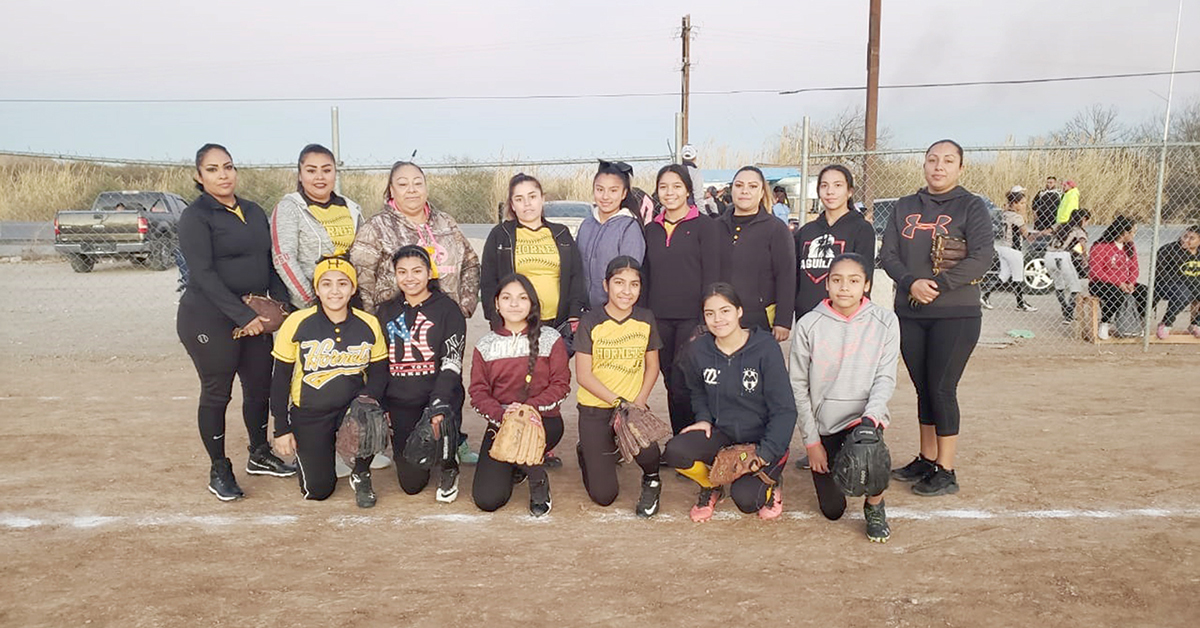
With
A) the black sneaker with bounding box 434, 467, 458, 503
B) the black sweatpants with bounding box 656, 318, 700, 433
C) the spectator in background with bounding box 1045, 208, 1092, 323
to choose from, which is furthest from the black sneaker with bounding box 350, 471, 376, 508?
the spectator in background with bounding box 1045, 208, 1092, 323

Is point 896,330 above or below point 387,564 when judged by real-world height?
above

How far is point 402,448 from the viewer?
4570 millimetres

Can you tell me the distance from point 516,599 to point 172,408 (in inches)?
173

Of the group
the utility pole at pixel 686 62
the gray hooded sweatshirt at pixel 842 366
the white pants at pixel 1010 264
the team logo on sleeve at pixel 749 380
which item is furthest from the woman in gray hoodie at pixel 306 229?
the utility pole at pixel 686 62

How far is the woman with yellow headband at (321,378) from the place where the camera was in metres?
4.37

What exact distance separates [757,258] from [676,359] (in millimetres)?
774

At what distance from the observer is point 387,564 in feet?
11.8

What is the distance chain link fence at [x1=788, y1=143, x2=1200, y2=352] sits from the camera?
9.35 meters

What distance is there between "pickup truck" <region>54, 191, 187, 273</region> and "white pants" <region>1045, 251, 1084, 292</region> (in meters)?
14.8

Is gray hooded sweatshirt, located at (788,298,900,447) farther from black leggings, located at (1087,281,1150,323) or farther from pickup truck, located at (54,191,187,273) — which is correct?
pickup truck, located at (54,191,187,273)

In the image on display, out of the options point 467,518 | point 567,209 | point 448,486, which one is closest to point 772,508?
point 467,518

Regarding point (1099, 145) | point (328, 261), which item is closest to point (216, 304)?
point (328, 261)

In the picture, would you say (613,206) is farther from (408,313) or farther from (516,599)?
(516,599)

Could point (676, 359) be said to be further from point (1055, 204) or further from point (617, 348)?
point (1055, 204)
